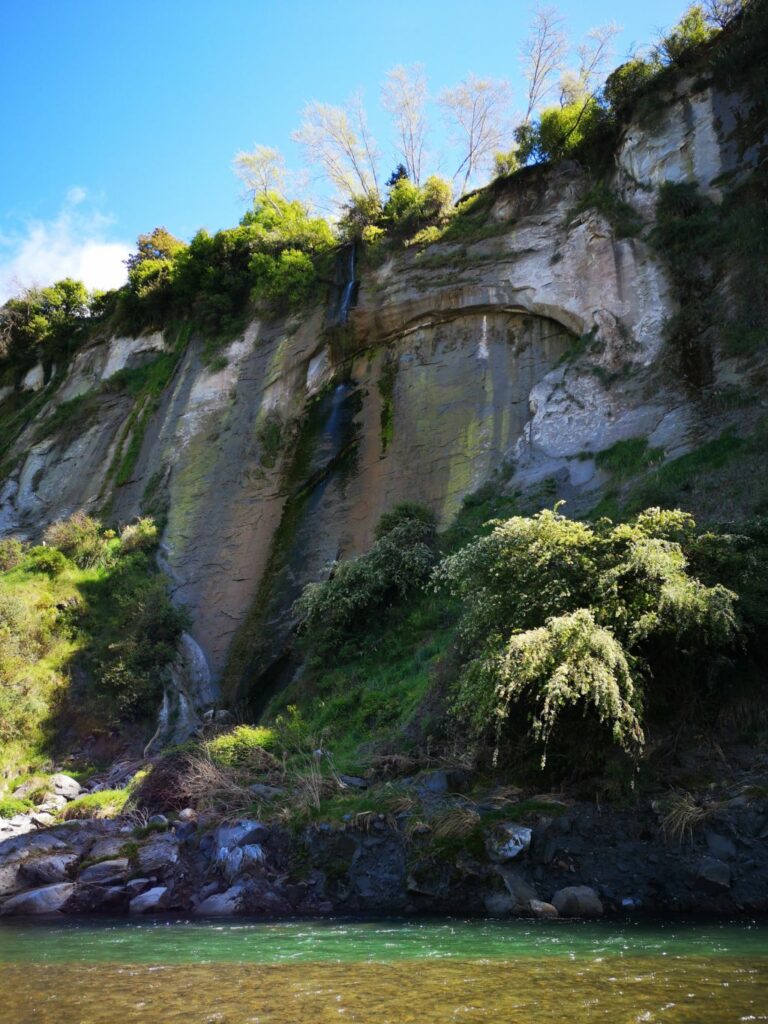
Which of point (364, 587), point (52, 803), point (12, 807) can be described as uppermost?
point (364, 587)

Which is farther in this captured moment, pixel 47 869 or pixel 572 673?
pixel 47 869

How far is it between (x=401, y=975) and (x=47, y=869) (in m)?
7.98

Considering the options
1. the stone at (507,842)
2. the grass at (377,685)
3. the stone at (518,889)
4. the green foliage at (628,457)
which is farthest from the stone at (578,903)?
the green foliage at (628,457)

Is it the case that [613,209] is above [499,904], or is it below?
above

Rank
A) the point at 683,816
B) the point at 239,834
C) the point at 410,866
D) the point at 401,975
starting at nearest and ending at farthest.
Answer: the point at 401,975
the point at 683,816
the point at 410,866
the point at 239,834

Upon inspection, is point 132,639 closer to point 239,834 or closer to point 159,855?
point 159,855

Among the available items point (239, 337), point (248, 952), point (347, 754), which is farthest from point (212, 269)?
point (248, 952)

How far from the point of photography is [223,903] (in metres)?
10.3

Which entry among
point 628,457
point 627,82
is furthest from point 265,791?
point 627,82

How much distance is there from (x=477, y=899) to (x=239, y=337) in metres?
24.3

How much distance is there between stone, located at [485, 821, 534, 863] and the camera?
9.20 metres

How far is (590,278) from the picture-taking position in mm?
21953

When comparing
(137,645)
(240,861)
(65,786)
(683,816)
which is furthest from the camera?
(137,645)

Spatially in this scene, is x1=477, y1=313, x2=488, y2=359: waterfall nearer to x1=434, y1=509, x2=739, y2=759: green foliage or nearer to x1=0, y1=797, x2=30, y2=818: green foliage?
x1=434, y1=509, x2=739, y2=759: green foliage
